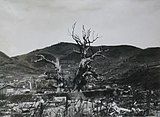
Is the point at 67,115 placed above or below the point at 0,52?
below

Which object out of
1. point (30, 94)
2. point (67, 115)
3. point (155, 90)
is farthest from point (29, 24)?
point (155, 90)

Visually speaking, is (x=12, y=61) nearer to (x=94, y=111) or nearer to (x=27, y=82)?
(x=27, y=82)

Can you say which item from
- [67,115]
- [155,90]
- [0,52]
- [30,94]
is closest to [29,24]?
[0,52]

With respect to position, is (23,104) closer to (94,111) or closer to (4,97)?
(4,97)

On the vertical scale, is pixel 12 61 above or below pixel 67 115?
above

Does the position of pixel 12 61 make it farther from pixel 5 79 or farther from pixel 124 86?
pixel 124 86

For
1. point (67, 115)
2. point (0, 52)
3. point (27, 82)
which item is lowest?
point (67, 115)
